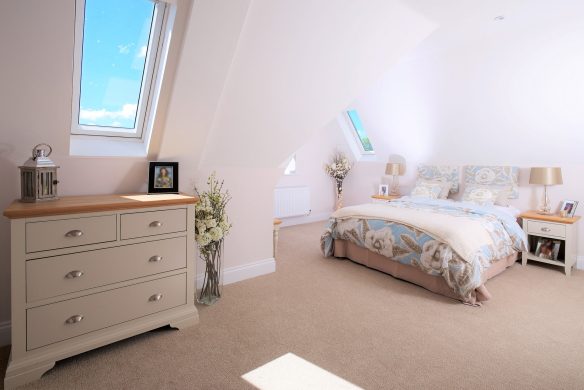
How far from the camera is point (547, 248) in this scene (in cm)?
383

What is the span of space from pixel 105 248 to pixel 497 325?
108 inches

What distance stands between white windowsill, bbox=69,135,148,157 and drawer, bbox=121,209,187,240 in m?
0.61

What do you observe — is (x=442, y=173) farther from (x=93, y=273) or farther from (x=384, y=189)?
(x=93, y=273)

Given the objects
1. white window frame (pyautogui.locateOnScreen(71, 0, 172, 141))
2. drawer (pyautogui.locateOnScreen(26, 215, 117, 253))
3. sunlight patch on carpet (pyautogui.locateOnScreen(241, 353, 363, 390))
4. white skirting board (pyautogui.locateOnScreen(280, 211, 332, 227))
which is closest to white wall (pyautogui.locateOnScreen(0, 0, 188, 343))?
white window frame (pyautogui.locateOnScreen(71, 0, 172, 141))

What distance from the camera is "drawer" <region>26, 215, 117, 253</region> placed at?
1.77m

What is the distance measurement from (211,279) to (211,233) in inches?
17.9

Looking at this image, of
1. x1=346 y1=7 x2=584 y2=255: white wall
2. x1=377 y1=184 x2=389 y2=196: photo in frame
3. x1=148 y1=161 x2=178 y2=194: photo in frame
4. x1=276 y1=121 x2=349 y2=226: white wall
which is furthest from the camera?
x1=276 y1=121 x2=349 y2=226: white wall

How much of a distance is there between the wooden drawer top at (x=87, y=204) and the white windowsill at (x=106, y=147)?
1.05 ft

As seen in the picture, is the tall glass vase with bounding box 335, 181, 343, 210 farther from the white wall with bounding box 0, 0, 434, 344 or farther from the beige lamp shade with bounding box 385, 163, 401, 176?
the white wall with bounding box 0, 0, 434, 344

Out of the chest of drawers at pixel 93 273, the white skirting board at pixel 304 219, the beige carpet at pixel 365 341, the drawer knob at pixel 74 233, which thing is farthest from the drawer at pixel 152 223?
the white skirting board at pixel 304 219

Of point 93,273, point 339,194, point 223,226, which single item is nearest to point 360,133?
point 339,194

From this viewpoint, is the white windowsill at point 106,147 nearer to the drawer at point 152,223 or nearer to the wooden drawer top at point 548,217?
the drawer at point 152,223

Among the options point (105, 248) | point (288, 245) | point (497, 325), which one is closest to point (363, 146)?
point (288, 245)

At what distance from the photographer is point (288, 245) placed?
461 cm
